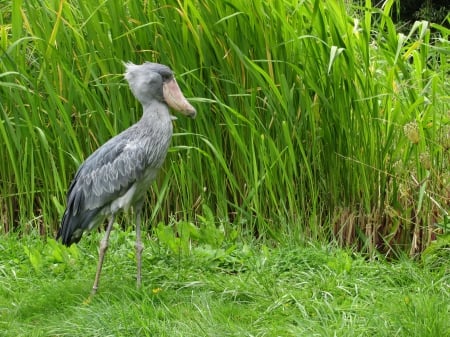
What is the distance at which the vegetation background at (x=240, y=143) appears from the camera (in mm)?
4281

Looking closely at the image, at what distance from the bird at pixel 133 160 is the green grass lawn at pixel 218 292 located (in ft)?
0.83

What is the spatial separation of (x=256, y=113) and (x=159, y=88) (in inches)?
34.7

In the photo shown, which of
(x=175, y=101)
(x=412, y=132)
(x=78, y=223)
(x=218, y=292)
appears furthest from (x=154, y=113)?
(x=412, y=132)

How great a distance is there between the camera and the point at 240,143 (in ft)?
14.8

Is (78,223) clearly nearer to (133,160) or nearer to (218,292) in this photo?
(133,160)

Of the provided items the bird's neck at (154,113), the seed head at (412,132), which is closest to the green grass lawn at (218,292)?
the seed head at (412,132)

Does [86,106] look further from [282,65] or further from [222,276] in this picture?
[222,276]

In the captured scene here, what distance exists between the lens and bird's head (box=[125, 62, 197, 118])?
4.00 metres

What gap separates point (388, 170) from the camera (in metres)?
4.64

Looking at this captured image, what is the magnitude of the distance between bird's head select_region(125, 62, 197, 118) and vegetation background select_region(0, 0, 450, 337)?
1.53 feet

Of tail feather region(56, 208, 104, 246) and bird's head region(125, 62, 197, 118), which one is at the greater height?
bird's head region(125, 62, 197, 118)

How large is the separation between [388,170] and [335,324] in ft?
5.19

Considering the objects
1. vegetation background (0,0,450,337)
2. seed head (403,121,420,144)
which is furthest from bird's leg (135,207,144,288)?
seed head (403,121,420,144)

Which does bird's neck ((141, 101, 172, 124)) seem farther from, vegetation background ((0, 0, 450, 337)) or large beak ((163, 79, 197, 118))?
vegetation background ((0, 0, 450, 337))
